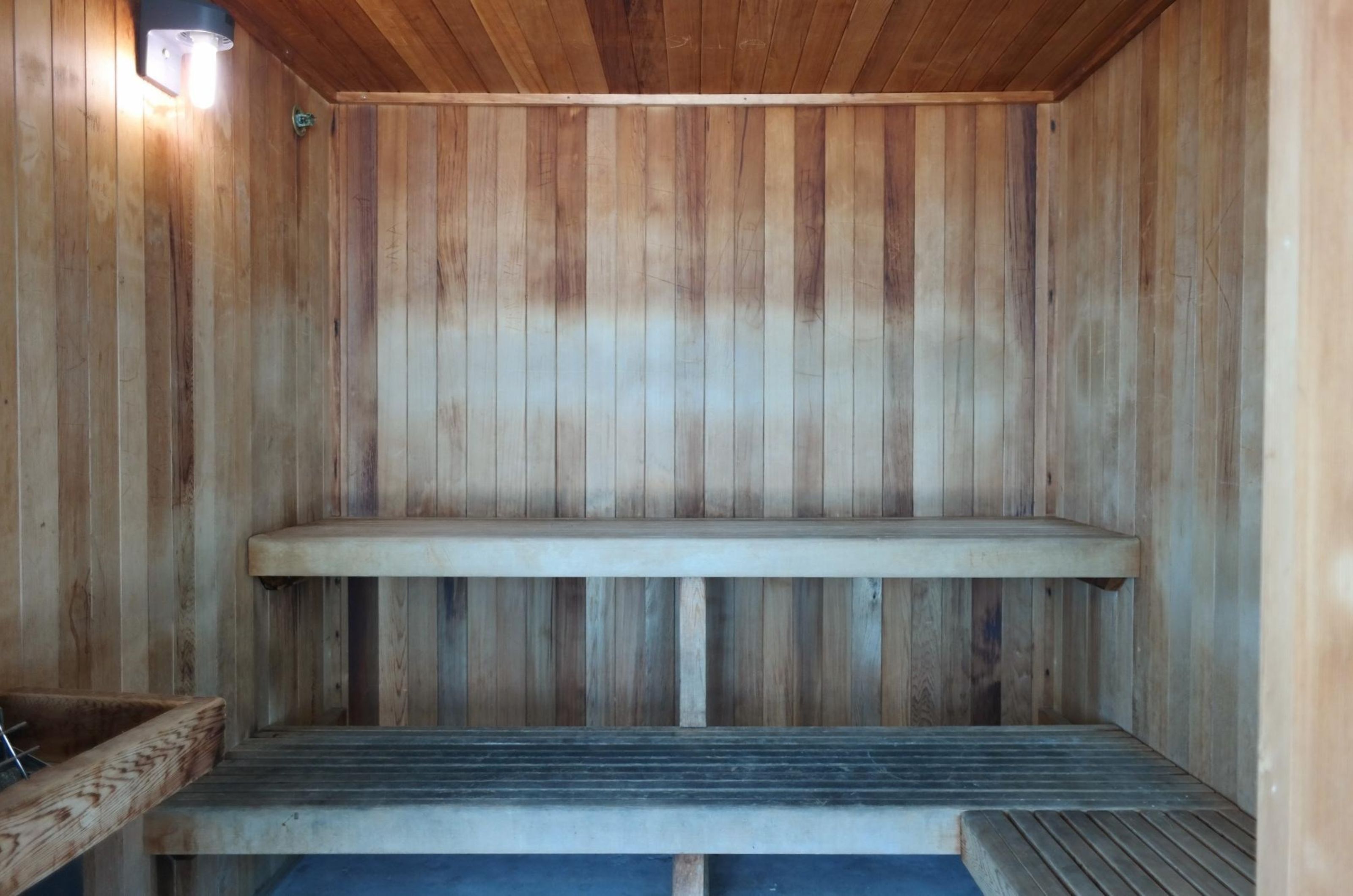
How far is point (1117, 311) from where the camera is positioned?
2076mm

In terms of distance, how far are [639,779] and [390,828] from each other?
21.8 inches

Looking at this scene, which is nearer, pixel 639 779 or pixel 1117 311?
pixel 639 779

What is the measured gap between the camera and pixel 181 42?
5.32 feet

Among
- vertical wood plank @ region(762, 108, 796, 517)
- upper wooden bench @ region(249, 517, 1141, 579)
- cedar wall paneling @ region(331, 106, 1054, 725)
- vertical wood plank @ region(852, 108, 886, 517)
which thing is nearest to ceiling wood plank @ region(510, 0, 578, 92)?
cedar wall paneling @ region(331, 106, 1054, 725)

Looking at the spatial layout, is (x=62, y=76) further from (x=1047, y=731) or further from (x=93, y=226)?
(x=1047, y=731)

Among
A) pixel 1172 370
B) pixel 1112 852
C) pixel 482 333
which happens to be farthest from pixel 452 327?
pixel 1112 852

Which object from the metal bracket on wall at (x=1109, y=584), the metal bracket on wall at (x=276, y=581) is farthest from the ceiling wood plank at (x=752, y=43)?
the metal bracket on wall at (x=276, y=581)

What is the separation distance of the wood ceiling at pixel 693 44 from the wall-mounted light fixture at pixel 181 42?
0.29 metres

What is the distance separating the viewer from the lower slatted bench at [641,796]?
167cm

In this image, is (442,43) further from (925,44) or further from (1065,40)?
(1065,40)

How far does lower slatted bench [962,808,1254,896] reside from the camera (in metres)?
1.39

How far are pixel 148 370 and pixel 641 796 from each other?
4.59 feet

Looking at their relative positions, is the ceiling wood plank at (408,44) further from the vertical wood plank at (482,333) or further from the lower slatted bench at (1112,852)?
the lower slatted bench at (1112,852)

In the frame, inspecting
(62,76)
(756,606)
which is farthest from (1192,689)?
(62,76)
